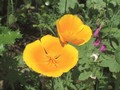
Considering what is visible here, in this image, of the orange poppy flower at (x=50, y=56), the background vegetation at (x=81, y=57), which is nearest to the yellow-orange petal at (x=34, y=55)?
the orange poppy flower at (x=50, y=56)

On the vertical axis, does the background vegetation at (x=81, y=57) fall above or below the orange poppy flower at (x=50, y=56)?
below

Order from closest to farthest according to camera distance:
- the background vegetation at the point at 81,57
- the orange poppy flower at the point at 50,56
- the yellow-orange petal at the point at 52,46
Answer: the orange poppy flower at the point at 50,56 < the yellow-orange petal at the point at 52,46 < the background vegetation at the point at 81,57

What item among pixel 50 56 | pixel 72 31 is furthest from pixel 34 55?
pixel 72 31

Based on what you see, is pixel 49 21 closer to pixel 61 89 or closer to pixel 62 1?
pixel 62 1

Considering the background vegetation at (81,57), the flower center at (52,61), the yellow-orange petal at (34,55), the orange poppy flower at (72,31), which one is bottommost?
the background vegetation at (81,57)

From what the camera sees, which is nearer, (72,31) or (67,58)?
(67,58)

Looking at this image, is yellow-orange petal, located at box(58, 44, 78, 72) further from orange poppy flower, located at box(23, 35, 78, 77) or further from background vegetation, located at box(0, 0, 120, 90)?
background vegetation, located at box(0, 0, 120, 90)

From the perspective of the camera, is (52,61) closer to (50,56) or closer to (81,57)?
(50,56)

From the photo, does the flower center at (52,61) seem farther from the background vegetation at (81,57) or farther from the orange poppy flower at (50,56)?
the background vegetation at (81,57)
